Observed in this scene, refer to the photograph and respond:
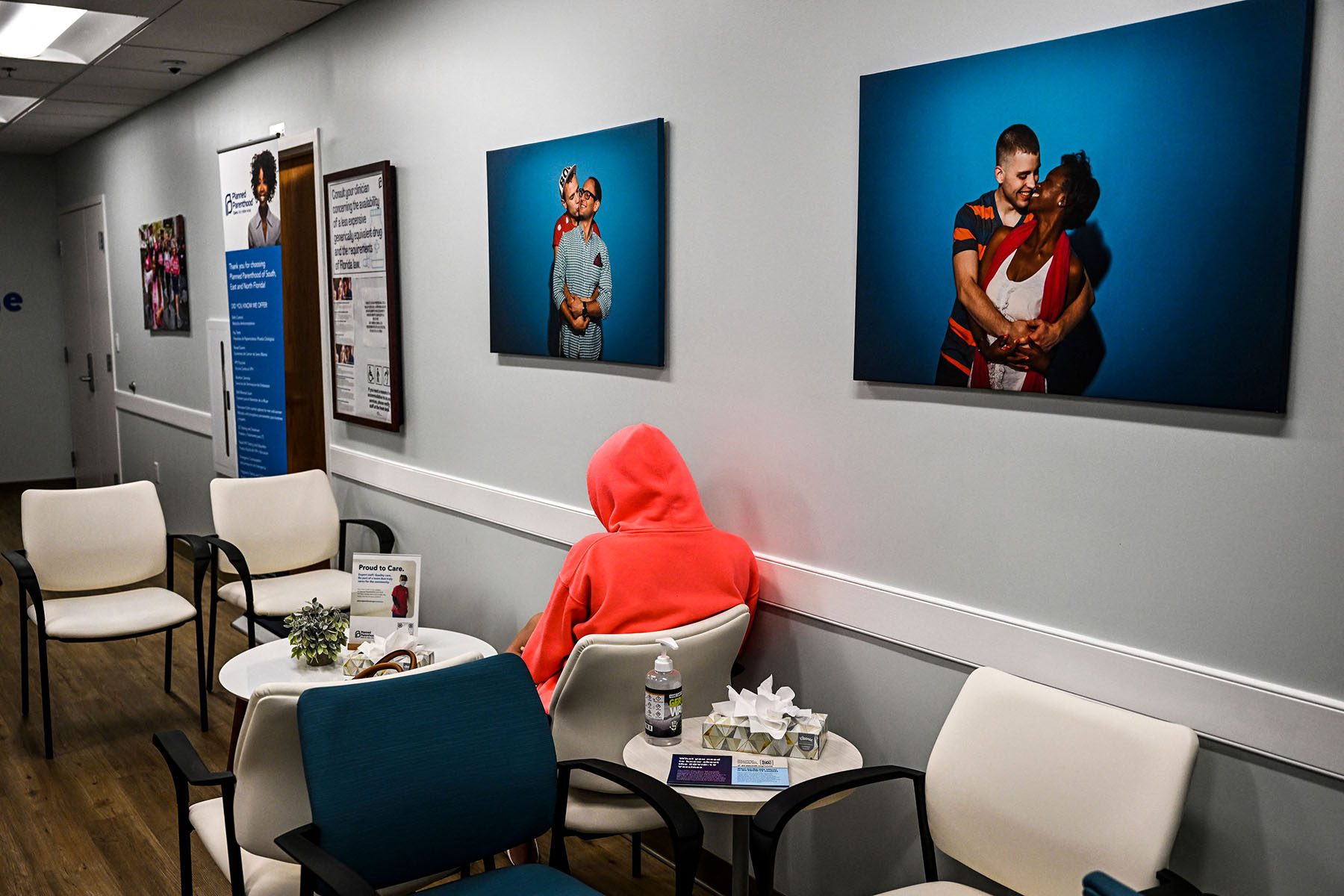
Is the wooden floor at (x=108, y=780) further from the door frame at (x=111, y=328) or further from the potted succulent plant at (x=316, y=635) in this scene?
the door frame at (x=111, y=328)

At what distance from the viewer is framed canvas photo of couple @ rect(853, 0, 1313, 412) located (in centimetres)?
184

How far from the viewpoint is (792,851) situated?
9.68ft

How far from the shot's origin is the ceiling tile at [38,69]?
5.68m

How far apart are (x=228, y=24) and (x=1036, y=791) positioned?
4652 mm

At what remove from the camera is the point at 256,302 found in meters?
5.73

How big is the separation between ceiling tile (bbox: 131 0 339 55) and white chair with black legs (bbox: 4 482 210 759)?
204 cm

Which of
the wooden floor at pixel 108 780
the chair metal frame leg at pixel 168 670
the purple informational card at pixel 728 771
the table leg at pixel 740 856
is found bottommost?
the wooden floor at pixel 108 780

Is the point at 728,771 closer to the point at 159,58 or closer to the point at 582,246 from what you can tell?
the point at 582,246

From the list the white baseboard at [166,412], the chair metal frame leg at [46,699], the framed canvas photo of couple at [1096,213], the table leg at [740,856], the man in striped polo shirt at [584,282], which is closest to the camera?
the framed canvas photo of couple at [1096,213]

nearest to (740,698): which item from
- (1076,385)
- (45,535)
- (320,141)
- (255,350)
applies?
(1076,385)

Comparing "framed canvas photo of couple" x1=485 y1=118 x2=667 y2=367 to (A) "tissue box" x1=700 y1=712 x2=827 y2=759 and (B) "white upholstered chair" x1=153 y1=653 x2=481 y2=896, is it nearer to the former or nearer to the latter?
(A) "tissue box" x1=700 y1=712 x2=827 y2=759

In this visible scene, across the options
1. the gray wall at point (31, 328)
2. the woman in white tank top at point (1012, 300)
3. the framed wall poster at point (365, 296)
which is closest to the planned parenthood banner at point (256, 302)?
the framed wall poster at point (365, 296)

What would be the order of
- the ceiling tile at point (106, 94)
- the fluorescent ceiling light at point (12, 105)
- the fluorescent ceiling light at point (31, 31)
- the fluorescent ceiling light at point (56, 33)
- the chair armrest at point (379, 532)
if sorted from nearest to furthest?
the chair armrest at point (379, 532) < the fluorescent ceiling light at point (56, 33) < the fluorescent ceiling light at point (31, 31) < the ceiling tile at point (106, 94) < the fluorescent ceiling light at point (12, 105)

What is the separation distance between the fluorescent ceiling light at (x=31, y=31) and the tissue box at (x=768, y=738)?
16.5 ft
